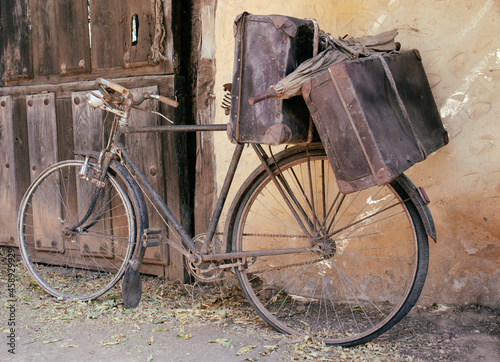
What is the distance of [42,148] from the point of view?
3832mm

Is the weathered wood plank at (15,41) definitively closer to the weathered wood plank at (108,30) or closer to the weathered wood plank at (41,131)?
the weathered wood plank at (41,131)

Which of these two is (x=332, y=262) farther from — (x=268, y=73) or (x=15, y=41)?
(x=15, y=41)

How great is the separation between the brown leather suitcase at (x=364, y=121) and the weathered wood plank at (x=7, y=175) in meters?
2.92

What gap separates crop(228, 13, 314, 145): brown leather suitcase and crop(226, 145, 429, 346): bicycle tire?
286 millimetres

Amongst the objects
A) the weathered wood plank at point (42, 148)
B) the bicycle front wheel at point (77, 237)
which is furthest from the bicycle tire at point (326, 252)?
the weathered wood plank at point (42, 148)

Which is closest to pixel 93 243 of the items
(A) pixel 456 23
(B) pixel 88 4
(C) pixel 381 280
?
(B) pixel 88 4

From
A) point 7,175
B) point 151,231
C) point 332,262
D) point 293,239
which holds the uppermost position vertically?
point 7,175

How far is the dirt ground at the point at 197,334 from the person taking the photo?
2381 millimetres

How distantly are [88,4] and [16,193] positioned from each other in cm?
164

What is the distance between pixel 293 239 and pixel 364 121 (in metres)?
1.32

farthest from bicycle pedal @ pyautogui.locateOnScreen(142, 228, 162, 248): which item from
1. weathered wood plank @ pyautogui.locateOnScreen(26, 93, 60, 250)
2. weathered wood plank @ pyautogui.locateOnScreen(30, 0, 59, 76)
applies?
weathered wood plank @ pyautogui.locateOnScreen(30, 0, 59, 76)

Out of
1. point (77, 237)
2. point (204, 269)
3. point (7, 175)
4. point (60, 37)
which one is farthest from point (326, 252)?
point (7, 175)

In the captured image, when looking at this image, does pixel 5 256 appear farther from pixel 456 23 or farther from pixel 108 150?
pixel 456 23

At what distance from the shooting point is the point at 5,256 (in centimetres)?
418
